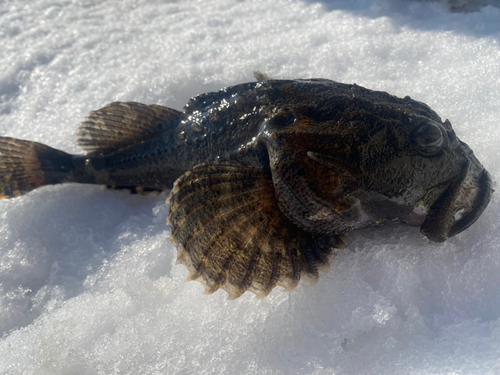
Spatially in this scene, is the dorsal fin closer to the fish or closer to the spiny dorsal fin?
the fish

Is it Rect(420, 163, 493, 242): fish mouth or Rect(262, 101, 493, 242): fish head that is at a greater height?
Rect(262, 101, 493, 242): fish head

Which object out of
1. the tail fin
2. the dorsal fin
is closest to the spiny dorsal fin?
the dorsal fin

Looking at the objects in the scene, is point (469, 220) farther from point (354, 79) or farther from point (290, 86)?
point (354, 79)

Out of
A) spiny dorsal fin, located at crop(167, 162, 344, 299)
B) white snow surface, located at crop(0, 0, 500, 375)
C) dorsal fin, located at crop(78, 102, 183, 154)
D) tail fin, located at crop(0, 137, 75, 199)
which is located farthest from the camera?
tail fin, located at crop(0, 137, 75, 199)

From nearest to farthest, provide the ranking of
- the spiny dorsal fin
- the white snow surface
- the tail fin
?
the white snow surface < the spiny dorsal fin < the tail fin

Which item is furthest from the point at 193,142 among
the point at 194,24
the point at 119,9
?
the point at 119,9
